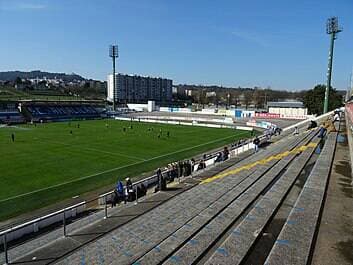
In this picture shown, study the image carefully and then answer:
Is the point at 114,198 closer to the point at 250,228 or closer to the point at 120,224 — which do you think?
the point at 120,224

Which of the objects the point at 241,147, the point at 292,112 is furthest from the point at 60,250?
the point at 292,112

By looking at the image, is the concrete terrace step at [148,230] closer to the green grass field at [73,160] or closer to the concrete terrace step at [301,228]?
the concrete terrace step at [301,228]

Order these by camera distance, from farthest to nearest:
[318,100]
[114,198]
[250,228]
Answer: [318,100]
[114,198]
[250,228]

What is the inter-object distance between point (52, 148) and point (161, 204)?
975 inches

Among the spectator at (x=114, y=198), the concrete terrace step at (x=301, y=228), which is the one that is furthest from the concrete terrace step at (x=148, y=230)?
the spectator at (x=114, y=198)

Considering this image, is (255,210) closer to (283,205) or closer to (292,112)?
(283,205)

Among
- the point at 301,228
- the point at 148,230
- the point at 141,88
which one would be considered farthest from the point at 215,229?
the point at 141,88

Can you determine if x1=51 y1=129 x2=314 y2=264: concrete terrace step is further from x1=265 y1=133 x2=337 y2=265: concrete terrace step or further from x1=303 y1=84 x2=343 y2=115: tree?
x1=303 y1=84 x2=343 y2=115: tree

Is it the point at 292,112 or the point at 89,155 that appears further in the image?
the point at 292,112

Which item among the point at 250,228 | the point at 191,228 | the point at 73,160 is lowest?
the point at 73,160

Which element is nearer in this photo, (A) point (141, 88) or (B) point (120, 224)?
(B) point (120, 224)

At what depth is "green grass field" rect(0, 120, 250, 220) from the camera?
17.7 meters

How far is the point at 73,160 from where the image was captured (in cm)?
2650

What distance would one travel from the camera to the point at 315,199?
10.3 metres
